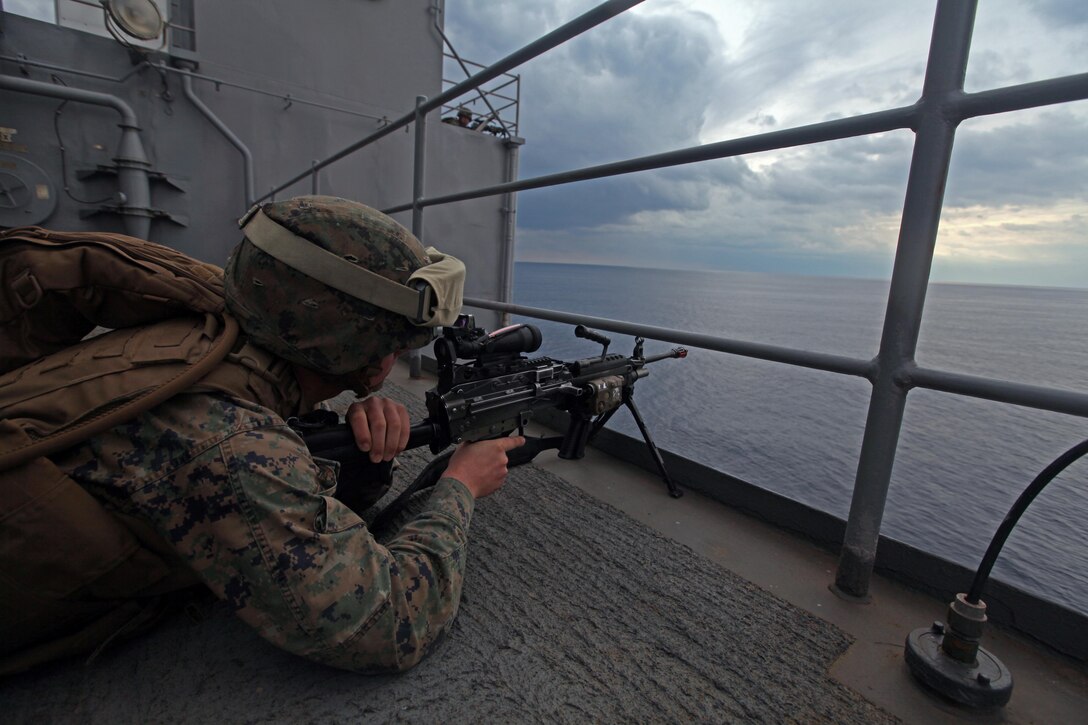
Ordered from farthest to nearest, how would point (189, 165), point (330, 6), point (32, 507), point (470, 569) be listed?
point (330, 6), point (189, 165), point (470, 569), point (32, 507)

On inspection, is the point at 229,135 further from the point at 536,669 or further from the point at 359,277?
the point at 536,669

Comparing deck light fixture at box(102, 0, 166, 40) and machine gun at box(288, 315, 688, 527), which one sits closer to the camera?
machine gun at box(288, 315, 688, 527)

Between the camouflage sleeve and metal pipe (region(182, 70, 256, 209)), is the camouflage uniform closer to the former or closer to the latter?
the camouflage sleeve

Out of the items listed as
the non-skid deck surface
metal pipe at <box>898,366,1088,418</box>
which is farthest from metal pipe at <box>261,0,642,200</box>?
the non-skid deck surface

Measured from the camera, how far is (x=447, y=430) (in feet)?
3.93

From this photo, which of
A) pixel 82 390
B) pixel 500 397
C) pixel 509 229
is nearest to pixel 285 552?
pixel 82 390

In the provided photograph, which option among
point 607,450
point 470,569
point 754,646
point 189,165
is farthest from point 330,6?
point 754,646

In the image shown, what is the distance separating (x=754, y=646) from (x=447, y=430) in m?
0.76

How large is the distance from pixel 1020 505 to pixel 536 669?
0.80 metres

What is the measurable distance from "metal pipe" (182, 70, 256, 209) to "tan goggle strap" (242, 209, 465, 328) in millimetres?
5513

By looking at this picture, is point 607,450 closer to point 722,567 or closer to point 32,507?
point 722,567

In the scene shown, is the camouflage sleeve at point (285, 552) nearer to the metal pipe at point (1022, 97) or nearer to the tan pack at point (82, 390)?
the tan pack at point (82, 390)

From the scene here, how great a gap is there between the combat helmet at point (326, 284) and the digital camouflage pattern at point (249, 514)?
0.17 m

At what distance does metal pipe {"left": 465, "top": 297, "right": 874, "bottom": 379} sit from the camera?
1.01 m
